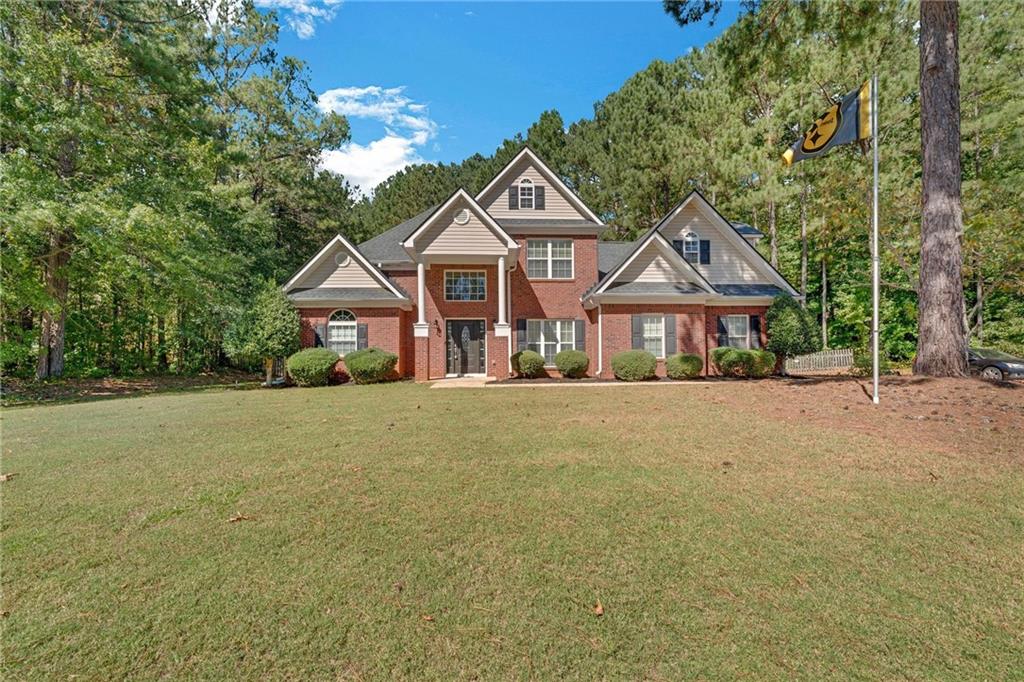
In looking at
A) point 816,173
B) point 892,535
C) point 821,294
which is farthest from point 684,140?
point 892,535

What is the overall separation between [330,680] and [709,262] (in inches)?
789

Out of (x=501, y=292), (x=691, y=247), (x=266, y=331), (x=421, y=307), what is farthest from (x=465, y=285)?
(x=691, y=247)

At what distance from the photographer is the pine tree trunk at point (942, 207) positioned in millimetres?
8430

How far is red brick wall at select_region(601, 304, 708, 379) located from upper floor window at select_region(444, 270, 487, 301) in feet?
16.9

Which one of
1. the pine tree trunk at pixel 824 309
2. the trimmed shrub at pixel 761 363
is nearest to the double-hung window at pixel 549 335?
the trimmed shrub at pixel 761 363

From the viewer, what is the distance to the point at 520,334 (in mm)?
17938

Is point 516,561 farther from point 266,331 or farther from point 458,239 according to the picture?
point 266,331

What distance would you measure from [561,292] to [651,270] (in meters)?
3.74

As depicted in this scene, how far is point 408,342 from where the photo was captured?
734 inches

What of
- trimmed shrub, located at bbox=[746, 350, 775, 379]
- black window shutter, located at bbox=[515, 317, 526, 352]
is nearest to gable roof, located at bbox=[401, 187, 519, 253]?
black window shutter, located at bbox=[515, 317, 526, 352]

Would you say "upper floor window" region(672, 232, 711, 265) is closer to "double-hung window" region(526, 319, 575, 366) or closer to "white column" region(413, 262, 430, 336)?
"double-hung window" region(526, 319, 575, 366)

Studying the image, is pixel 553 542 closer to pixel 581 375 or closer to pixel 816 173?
pixel 581 375

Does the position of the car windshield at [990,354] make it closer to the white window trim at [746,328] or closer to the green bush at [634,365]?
the white window trim at [746,328]

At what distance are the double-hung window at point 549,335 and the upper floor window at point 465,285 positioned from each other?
95.8 inches
